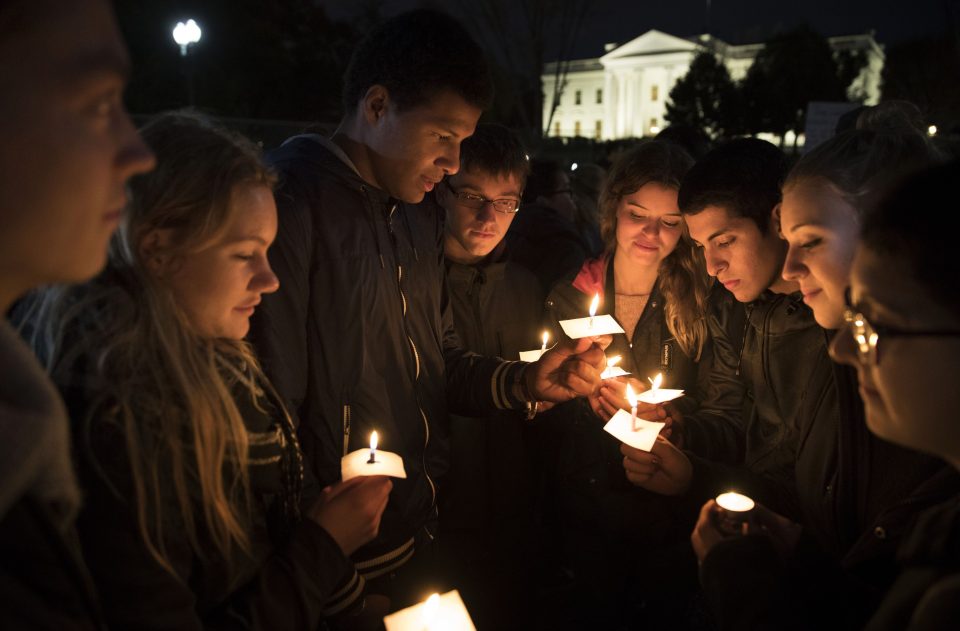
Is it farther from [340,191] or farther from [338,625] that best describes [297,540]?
[340,191]

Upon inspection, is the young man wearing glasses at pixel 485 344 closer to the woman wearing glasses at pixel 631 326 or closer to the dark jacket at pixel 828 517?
the woman wearing glasses at pixel 631 326

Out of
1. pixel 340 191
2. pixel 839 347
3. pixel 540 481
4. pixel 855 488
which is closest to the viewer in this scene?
pixel 839 347

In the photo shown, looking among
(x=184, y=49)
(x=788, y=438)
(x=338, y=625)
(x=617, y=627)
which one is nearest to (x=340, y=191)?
(x=338, y=625)

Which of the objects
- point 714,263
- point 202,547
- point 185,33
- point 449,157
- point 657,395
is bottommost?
point 657,395

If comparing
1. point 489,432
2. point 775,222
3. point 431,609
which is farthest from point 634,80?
point 431,609

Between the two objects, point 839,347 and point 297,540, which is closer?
point 839,347

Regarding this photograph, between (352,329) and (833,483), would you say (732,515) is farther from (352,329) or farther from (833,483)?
(352,329)

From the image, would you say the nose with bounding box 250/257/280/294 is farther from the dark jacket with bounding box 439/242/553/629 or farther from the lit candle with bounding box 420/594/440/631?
the dark jacket with bounding box 439/242/553/629

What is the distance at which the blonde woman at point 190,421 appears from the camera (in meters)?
1.42

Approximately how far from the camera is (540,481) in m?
4.87

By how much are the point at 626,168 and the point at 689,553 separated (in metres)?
2.17

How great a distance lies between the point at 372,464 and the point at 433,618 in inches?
19.4

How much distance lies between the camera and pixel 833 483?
214cm

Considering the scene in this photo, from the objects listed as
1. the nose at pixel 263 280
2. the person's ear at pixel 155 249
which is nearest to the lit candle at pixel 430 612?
the nose at pixel 263 280
